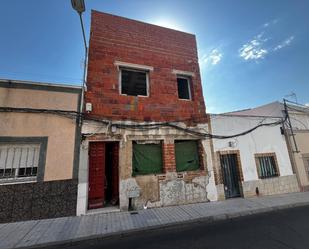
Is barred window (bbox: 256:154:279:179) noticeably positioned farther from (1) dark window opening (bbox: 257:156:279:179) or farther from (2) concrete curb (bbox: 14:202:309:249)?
(2) concrete curb (bbox: 14:202:309:249)

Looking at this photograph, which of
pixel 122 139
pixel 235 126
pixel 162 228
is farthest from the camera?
pixel 235 126

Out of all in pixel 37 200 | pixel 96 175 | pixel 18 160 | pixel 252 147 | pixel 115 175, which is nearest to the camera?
pixel 37 200

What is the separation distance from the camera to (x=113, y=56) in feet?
24.5

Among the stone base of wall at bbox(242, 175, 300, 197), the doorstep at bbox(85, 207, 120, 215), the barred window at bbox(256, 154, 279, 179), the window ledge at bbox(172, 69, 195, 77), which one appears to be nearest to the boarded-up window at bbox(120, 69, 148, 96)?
the window ledge at bbox(172, 69, 195, 77)

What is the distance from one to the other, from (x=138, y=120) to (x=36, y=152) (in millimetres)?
3774

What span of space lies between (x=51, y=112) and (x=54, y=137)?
35.1 inches

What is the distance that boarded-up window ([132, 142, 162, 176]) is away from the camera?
6.97 metres

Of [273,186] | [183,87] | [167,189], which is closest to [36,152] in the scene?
[167,189]

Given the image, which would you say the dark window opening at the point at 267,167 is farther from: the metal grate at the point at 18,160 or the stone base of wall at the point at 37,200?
the metal grate at the point at 18,160

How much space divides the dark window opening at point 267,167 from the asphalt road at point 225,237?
3.40 m

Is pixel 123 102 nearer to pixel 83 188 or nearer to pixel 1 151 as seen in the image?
pixel 83 188

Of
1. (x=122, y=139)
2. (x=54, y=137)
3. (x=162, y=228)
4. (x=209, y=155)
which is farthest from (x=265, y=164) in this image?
(x=54, y=137)

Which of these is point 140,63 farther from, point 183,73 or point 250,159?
point 250,159

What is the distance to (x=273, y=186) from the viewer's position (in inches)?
343
